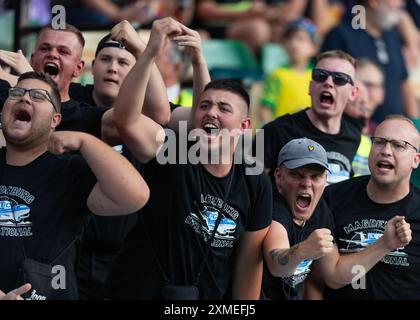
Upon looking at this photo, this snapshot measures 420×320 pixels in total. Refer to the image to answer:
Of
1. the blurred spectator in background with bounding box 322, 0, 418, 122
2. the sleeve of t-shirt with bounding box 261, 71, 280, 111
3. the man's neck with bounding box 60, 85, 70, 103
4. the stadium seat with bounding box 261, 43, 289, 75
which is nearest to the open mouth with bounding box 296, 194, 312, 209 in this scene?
the man's neck with bounding box 60, 85, 70, 103

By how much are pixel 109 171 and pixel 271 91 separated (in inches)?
192

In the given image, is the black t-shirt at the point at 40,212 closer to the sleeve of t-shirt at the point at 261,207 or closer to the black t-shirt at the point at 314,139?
the sleeve of t-shirt at the point at 261,207

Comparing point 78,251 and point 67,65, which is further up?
point 67,65

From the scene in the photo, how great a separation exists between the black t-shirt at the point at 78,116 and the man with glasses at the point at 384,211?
149 cm

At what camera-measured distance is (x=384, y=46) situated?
1151 cm

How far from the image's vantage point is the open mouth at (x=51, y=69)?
7.11 metres

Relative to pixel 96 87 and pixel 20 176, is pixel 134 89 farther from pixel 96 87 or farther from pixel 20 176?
pixel 96 87

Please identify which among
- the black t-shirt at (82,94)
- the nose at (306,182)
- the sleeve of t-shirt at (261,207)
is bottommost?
Answer: the sleeve of t-shirt at (261,207)

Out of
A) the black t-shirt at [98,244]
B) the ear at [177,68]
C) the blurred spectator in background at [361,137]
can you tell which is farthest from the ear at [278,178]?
the ear at [177,68]
